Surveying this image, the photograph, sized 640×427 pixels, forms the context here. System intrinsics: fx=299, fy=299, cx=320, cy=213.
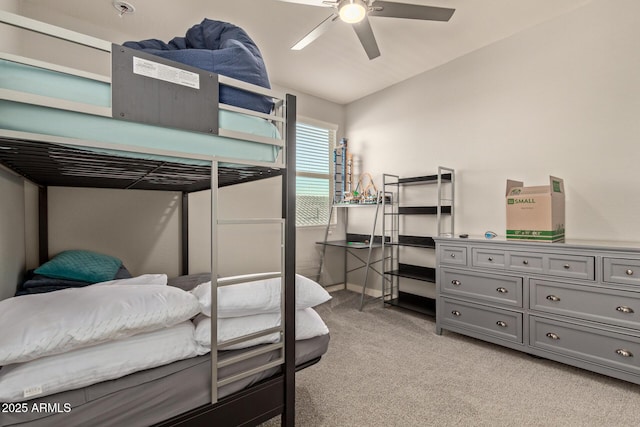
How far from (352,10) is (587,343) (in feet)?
8.60

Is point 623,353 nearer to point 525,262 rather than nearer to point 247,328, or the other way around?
point 525,262

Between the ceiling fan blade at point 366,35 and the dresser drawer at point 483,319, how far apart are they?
2194mm

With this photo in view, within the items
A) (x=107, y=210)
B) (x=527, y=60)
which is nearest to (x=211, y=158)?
(x=107, y=210)

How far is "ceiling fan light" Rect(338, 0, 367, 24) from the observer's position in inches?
70.7

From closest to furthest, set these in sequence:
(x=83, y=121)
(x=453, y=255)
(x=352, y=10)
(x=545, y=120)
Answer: (x=83, y=121) → (x=352, y=10) → (x=545, y=120) → (x=453, y=255)

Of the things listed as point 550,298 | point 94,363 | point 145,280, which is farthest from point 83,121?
point 550,298

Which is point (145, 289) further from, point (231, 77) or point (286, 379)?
point (231, 77)

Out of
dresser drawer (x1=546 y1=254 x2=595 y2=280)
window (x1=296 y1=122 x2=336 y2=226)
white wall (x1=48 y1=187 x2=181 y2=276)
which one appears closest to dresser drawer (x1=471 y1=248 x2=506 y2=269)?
dresser drawer (x1=546 y1=254 x2=595 y2=280)

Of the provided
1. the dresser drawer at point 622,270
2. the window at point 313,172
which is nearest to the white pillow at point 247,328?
the dresser drawer at point 622,270

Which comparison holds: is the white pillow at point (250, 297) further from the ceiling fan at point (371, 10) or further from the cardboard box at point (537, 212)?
the cardboard box at point (537, 212)

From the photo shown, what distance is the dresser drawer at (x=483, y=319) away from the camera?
2.28 metres

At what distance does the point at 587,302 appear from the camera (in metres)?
1.98

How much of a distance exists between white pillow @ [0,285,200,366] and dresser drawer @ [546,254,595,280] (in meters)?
2.32

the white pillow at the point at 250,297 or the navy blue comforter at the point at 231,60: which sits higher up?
the navy blue comforter at the point at 231,60
